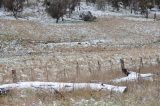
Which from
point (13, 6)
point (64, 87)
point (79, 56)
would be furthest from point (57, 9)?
point (64, 87)

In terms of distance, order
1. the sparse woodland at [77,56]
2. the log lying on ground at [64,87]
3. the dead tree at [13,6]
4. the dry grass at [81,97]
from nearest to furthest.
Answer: the dry grass at [81,97]
the sparse woodland at [77,56]
the log lying on ground at [64,87]
the dead tree at [13,6]

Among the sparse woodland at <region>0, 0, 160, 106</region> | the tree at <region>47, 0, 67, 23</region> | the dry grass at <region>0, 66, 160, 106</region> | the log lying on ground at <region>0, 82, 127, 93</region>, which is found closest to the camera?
the dry grass at <region>0, 66, 160, 106</region>

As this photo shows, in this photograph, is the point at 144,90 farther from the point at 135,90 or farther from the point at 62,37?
the point at 62,37

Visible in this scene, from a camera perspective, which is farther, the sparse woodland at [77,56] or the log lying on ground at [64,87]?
the log lying on ground at [64,87]

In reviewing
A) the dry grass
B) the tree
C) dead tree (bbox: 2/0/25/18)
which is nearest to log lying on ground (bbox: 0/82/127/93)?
the dry grass

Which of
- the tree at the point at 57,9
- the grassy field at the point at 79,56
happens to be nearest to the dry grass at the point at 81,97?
the grassy field at the point at 79,56

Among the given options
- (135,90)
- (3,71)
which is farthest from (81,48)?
(135,90)

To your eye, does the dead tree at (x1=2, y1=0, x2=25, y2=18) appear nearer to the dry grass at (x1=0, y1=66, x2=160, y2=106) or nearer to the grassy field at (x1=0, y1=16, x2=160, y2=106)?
the grassy field at (x1=0, y1=16, x2=160, y2=106)

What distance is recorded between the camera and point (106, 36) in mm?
41562

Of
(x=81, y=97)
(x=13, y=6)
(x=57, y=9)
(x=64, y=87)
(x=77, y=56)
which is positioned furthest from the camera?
(x=13, y=6)

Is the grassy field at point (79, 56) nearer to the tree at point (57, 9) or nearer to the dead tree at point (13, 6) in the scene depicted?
the tree at point (57, 9)

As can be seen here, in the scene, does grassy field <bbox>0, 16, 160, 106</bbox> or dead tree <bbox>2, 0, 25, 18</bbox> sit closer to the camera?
grassy field <bbox>0, 16, 160, 106</bbox>

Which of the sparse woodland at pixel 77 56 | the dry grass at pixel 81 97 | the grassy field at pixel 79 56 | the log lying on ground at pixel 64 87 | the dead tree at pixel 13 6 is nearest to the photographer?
the dry grass at pixel 81 97

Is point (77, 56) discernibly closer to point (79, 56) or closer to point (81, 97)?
point (79, 56)
